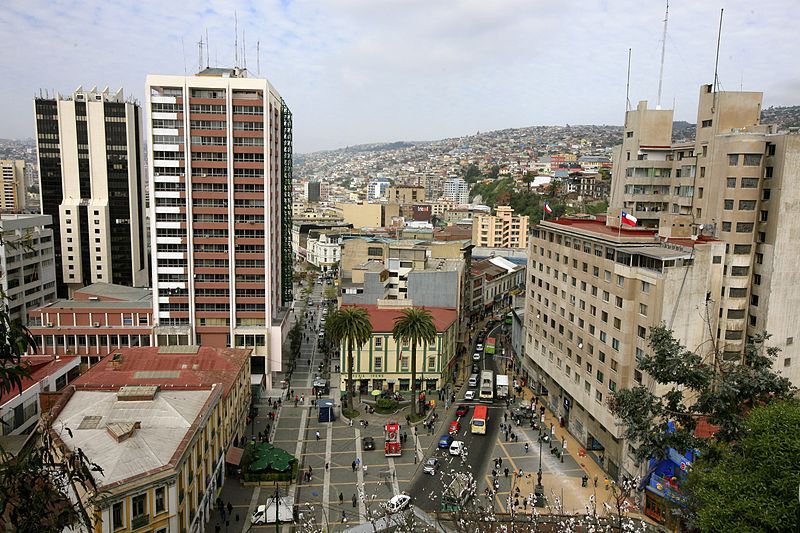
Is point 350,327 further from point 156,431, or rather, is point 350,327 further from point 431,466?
point 156,431

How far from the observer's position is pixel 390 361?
225 feet

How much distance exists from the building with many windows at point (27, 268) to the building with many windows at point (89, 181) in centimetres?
1520

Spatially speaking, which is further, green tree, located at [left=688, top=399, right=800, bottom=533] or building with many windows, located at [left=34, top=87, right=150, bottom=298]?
building with many windows, located at [left=34, top=87, right=150, bottom=298]

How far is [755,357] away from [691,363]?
323 cm

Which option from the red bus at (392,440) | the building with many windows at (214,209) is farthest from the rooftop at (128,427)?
the building with many windows at (214,209)

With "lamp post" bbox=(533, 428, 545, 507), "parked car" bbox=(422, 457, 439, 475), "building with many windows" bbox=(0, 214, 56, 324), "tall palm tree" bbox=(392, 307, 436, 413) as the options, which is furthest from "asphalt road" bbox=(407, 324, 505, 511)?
"building with many windows" bbox=(0, 214, 56, 324)

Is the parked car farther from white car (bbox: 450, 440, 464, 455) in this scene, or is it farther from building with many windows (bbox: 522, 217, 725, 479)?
building with many windows (bbox: 522, 217, 725, 479)

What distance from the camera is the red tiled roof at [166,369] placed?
47.5 meters

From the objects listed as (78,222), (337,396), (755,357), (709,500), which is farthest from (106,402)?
(78,222)

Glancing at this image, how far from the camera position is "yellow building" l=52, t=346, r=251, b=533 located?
32241 mm

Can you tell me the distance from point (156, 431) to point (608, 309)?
1418 inches

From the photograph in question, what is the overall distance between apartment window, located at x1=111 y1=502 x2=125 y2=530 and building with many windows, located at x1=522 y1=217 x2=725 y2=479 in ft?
116

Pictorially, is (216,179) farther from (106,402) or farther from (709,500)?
(709,500)

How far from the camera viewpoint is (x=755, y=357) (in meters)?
32.7
